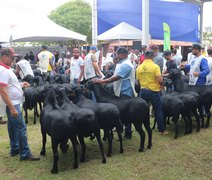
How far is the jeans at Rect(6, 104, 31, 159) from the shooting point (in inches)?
228

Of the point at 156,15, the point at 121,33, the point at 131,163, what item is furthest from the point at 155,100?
the point at 156,15

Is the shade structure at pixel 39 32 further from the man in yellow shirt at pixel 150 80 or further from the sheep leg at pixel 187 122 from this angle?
the sheep leg at pixel 187 122

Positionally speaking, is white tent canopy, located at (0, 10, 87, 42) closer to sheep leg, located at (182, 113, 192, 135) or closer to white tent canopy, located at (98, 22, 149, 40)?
white tent canopy, located at (98, 22, 149, 40)

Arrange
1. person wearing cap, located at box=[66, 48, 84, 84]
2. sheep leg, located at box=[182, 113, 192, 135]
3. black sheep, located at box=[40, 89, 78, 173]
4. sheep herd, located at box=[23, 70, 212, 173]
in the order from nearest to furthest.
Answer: black sheep, located at box=[40, 89, 78, 173]
sheep herd, located at box=[23, 70, 212, 173]
sheep leg, located at box=[182, 113, 192, 135]
person wearing cap, located at box=[66, 48, 84, 84]

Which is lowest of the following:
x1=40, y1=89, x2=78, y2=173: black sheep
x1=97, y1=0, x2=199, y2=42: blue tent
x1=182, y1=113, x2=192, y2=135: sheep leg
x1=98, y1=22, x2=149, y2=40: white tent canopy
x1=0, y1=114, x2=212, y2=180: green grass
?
x1=0, y1=114, x2=212, y2=180: green grass

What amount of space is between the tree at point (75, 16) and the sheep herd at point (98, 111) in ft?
142

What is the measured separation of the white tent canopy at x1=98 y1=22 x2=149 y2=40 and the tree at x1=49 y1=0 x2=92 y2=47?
33.6m

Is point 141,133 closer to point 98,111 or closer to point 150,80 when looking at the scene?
point 98,111

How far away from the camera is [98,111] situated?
19.7 feet

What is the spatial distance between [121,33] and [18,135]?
11.4m

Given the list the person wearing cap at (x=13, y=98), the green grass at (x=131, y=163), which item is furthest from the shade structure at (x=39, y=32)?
the person wearing cap at (x=13, y=98)

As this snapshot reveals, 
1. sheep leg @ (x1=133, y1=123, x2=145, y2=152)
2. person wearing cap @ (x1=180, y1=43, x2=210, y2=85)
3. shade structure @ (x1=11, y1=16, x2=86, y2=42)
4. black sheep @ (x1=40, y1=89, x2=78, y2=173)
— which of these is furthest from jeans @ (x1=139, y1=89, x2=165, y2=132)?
shade structure @ (x1=11, y1=16, x2=86, y2=42)

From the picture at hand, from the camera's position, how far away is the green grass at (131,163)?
532 centimetres

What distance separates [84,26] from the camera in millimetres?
50219
